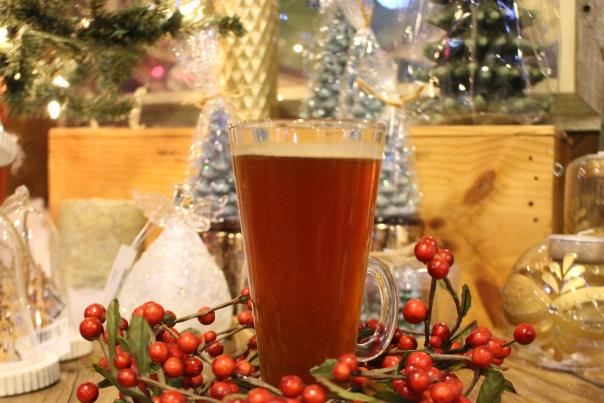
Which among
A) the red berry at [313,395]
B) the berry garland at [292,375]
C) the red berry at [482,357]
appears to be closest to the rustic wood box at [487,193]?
the berry garland at [292,375]

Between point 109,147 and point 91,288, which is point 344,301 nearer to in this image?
point 91,288

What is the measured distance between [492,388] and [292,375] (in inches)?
A: 6.4

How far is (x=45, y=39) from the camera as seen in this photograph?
3.35ft

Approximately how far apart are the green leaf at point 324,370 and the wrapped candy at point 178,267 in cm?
52

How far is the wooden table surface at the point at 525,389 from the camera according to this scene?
0.72 meters

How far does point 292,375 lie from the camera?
21.4 inches

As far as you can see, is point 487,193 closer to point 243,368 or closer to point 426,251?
point 426,251

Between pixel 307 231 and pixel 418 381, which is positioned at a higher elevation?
pixel 307 231

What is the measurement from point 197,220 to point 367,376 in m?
0.60

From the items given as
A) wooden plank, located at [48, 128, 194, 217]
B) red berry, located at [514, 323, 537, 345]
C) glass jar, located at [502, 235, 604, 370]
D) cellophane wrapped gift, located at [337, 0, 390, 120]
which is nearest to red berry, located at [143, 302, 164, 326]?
red berry, located at [514, 323, 537, 345]

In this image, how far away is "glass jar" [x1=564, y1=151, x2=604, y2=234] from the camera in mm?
1024

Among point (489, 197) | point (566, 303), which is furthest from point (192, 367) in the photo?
point (489, 197)

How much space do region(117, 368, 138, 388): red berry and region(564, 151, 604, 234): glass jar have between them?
817mm

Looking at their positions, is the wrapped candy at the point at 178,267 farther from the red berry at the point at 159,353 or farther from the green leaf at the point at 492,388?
the green leaf at the point at 492,388
